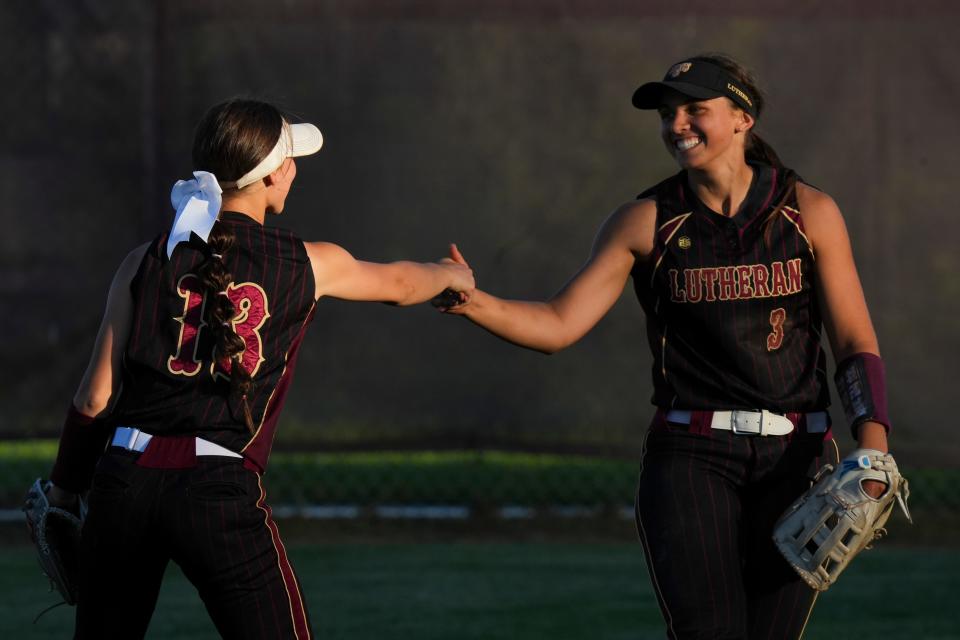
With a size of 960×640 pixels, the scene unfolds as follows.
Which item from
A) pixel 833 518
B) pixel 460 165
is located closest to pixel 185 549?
pixel 833 518

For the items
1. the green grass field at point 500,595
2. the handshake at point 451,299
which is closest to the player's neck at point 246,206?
the handshake at point 451,299

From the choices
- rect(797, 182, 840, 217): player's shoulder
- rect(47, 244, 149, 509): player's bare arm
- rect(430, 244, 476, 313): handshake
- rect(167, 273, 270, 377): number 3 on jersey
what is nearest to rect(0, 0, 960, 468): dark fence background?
rect(430, 244, 476, 313): handshake

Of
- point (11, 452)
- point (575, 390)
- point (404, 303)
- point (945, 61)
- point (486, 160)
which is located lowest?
point (11, 452)

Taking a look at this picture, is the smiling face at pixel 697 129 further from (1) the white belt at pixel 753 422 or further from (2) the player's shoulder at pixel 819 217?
(1) the white belt at pixel 753 422

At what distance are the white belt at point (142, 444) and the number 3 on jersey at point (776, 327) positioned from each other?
4.46 ft

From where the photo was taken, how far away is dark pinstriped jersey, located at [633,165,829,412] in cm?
383

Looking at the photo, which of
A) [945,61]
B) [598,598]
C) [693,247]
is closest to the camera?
[693,247]

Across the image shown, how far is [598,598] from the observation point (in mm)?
6133

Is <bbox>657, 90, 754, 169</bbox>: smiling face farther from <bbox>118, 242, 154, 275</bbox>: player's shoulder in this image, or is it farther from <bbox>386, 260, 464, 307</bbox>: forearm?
<bbox>118, 242, 154, 275</bbox>: player's shoulder

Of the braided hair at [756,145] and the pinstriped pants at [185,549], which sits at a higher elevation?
the braided hair at [756,145]

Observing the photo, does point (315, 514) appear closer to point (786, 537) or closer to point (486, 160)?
point (486, 160)

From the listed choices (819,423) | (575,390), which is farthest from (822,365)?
(575,390)

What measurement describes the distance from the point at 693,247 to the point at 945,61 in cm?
327

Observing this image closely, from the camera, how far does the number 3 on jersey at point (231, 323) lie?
10.8ft
